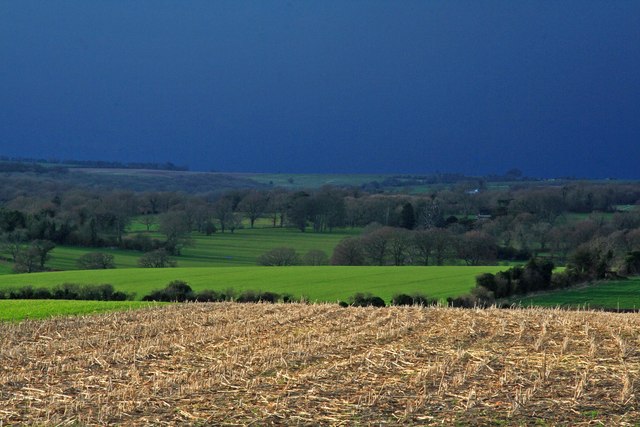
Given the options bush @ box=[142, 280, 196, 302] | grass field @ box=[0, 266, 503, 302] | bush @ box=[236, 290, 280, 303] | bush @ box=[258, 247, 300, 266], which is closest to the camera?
bush @ box=[236, 290, 280, 303]

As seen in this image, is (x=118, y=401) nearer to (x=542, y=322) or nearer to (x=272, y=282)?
(x=542, y=322)

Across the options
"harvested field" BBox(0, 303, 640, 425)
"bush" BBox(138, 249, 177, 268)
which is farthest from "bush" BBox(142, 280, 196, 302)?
"bush" BBox(138, 249, 177, 268)

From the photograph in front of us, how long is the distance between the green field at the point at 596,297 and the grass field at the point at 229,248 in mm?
35432

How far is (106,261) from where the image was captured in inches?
3088

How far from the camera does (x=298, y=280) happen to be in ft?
180

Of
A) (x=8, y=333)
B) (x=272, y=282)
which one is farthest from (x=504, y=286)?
(x=8, y=333)

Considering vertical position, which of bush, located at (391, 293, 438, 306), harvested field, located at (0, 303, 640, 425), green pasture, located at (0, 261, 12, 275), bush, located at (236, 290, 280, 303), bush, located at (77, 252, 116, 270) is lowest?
green pasture, located at (0, 261, 12, 275)

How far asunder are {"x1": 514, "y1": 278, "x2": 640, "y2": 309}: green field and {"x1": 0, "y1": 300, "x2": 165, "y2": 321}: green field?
21.4 metres

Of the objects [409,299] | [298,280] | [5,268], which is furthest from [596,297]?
[5,268]

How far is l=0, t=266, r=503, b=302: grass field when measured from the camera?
49.6 meters

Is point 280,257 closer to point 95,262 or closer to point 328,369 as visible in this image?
point 95,262

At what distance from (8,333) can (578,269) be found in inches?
→ 1598

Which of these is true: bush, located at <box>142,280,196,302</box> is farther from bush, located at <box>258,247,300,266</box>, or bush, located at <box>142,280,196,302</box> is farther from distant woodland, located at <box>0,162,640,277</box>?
bush, located at <box>258,247,300,266</box>

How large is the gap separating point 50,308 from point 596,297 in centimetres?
3023
